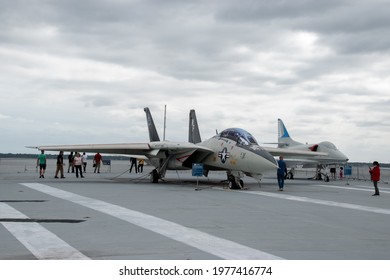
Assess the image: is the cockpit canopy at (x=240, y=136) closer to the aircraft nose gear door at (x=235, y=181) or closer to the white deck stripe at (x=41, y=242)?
the aircraft nose gear door at (x=235, y=181)

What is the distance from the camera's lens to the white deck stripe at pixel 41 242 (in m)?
6.72

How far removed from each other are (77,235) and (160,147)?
50.3 feet

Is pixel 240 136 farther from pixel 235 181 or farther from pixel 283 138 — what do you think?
pixel 283 138

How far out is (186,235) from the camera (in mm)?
8516

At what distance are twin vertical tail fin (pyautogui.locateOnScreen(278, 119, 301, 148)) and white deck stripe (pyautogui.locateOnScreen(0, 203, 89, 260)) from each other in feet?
99.9

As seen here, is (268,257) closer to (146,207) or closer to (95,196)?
(146,207)

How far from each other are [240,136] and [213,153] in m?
1.81

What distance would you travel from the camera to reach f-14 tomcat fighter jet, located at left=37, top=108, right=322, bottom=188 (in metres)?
20.1

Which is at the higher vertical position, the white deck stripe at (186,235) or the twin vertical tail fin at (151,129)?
the twin vertical tail fin at (151,129)

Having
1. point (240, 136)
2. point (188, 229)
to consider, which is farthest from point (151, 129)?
point (188, 229)

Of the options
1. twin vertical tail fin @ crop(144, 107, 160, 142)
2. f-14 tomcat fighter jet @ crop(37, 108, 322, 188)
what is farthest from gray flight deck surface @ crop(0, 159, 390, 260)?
twin vertical tail fin @ crop(144, 107, 160, 142)

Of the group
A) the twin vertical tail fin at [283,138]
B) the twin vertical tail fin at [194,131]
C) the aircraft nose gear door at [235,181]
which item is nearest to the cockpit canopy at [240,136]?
the aircraft nose gear door at [235,181]
